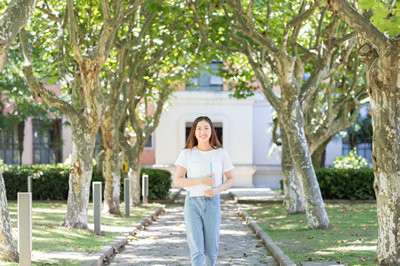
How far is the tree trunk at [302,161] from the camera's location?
1255 cm

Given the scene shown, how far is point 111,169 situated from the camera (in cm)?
1670

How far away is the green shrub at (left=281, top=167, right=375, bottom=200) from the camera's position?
71.8 ft

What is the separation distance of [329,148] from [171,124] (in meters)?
9.99

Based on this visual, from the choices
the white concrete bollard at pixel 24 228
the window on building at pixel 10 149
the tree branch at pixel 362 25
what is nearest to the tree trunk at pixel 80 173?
the white concrete bollard at pixel 24 228

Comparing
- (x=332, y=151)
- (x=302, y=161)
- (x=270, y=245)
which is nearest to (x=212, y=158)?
(x=270, y=245)

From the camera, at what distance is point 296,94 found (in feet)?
43.1

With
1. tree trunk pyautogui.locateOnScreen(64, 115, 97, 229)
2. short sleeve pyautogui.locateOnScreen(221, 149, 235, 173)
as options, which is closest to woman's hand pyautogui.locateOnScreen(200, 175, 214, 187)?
short sleeve pyautogui.locateOnScreen(221, 149, 235, 173)

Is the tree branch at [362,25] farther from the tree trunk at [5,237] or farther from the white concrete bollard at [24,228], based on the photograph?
the tree trunk at [5,237]

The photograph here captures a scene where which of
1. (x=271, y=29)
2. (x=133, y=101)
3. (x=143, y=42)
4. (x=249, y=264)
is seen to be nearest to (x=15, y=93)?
(x=133, y=101)

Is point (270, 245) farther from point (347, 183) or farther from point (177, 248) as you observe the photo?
point (347, 183)

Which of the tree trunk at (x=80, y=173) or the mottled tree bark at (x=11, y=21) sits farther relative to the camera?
the tree trunk at (x=80, y=173)

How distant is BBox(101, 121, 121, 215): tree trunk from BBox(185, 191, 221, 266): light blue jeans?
1067cm

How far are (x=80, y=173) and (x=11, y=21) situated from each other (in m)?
5.14

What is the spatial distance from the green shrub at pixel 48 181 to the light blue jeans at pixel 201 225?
16881mm
